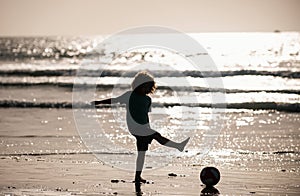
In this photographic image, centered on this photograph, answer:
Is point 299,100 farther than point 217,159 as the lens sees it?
Yes

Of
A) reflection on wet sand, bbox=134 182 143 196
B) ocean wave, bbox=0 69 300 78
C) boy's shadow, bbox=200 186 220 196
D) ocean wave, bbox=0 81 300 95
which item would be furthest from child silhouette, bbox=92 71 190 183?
ocean wave, bbox=0 69 300 78

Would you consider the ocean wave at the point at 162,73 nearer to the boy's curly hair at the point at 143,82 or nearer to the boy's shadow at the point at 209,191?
the boy's curly hair at the point at 143,82

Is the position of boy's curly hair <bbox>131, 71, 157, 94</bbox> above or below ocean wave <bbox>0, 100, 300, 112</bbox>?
below

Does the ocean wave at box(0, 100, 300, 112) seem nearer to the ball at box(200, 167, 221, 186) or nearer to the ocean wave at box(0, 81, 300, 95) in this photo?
the ocean wave at box(0, 81, 300, 95)

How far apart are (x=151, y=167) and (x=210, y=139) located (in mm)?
5083

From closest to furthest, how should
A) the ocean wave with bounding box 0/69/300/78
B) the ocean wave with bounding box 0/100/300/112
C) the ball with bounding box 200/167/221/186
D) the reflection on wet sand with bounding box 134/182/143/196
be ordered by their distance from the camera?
1. the reflection on wet sand with bounding box 134/182/143/196
2. the ball with bounding box 200/167/221/186
3. the ocean wave with bounding box 0/100/300/112
4. the ocean wave with bounding box 0/69/300/78

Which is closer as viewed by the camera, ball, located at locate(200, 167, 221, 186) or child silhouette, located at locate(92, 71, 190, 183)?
ball, located at locate(200, 167, 221, 186)

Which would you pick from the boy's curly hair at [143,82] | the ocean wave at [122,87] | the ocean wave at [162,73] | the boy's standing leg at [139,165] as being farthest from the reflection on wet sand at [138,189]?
the ocean wave at [162,73]

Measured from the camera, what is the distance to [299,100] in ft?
106

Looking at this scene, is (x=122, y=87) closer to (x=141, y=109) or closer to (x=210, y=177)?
(x=141, y=109)

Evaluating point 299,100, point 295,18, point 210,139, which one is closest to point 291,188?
point 210,139

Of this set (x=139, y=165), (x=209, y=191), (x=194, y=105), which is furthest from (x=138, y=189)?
(x=194, y=105)

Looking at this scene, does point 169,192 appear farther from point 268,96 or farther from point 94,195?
point 268,96

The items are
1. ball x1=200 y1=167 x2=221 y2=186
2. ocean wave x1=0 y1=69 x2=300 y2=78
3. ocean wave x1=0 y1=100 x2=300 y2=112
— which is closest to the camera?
ball x1=200 y1=167 x2=221 y2=186
